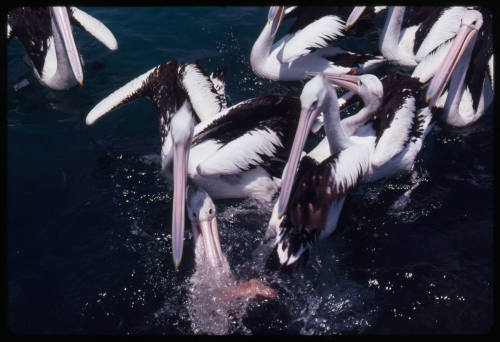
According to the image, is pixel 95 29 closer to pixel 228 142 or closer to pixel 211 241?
pixel 228 142

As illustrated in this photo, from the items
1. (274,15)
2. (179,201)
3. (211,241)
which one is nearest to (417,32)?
(274,15)

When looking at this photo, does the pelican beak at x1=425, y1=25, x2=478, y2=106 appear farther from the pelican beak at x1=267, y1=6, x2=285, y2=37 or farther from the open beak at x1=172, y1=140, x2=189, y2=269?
the open beak at x1=172, y1=140, x2=189, y2=269

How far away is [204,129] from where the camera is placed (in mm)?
3719

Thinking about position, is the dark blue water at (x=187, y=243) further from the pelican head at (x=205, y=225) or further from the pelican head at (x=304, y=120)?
the pelican head at (x=304, y=120)

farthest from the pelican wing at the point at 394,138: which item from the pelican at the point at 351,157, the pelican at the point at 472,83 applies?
the pelican at the point at 472,83

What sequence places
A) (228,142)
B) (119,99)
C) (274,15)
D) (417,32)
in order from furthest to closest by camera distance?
(417,32)
(274,15)
(119,99)
(228,142)

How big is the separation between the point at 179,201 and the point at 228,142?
Answer: 0.79 m

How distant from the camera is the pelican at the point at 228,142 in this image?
3197 mm

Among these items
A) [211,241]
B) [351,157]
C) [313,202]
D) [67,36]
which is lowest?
[211,241]

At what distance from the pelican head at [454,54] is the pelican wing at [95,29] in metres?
3.43

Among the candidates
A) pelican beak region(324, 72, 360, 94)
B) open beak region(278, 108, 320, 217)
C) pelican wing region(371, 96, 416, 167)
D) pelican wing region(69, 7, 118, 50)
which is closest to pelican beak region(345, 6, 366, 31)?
pelican beak region(324, 72, 360, 94)

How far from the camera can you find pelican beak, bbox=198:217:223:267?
3.24 metres

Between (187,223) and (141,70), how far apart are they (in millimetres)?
2684

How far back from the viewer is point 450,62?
359 cm
